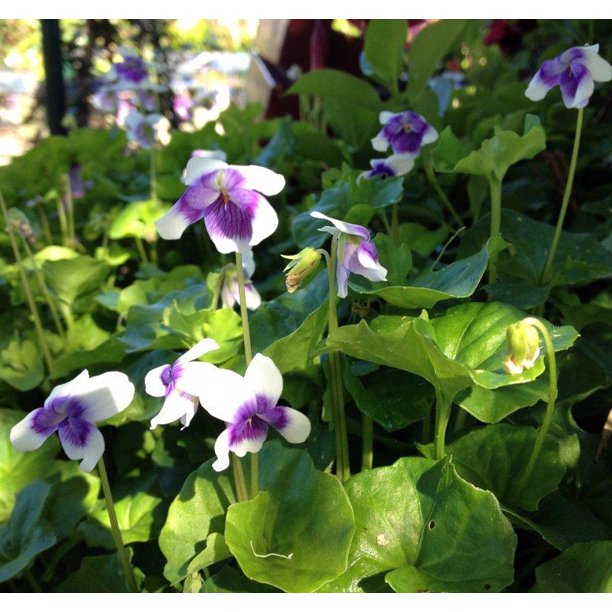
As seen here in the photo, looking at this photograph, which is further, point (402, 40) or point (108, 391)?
point (402, 40)

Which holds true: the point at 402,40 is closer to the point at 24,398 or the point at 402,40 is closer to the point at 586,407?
the point at 586,407

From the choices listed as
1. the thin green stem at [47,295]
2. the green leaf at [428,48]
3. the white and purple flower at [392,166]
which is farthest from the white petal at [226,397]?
the green leaf at [428,48]

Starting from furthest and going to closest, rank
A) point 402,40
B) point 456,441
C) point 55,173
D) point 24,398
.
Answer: point 55,173 < point 402,40 < point 24,398 < point 456,441

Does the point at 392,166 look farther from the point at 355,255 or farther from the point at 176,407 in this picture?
the point at 176,407

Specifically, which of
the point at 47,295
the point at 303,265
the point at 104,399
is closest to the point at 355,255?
the point at 303,265

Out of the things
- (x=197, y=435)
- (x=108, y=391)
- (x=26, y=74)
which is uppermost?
(x=108, y=391)

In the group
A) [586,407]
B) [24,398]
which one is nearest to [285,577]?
[586,407]

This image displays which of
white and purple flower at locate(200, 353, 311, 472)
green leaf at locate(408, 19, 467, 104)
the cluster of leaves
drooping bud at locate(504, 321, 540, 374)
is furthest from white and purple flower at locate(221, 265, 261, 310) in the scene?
green leaf at locate(408, 19, 467, 104)
